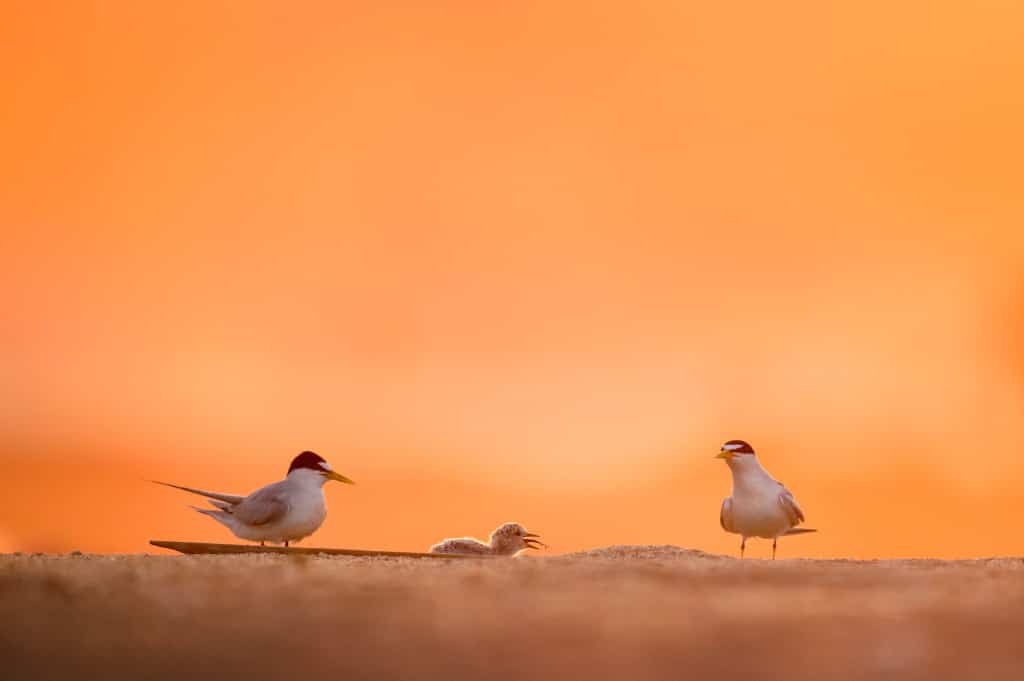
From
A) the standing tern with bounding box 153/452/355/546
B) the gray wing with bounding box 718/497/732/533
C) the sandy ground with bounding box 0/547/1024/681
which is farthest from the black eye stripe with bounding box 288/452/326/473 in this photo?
the sandy ground with bounding box 0/547/1024/681

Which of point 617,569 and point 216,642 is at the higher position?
point 617,569

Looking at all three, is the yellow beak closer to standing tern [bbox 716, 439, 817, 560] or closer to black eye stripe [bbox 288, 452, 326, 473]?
black eye stripe [bbox 288, 452, 326, 473]

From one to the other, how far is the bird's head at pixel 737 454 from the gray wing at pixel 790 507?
→ 404 mm

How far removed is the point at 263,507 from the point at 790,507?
412 cm

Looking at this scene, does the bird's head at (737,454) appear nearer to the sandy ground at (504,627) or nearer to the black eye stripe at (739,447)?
the black eye stripe at (739,447)

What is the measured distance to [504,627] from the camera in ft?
9.93

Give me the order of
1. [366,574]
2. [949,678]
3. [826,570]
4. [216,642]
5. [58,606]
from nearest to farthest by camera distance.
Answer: [949,678], [216,642], [58,606], [366,574], [826,570]

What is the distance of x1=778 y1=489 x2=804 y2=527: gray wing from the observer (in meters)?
10.1

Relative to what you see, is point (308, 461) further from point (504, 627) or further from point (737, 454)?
point (504, 627)

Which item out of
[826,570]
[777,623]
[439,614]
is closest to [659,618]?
[777,623]

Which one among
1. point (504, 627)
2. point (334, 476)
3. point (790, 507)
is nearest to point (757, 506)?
point (790, 507)

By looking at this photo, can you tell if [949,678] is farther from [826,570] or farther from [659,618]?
[826,570]

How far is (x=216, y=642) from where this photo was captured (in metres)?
2.99

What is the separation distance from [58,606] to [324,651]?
939 mm
